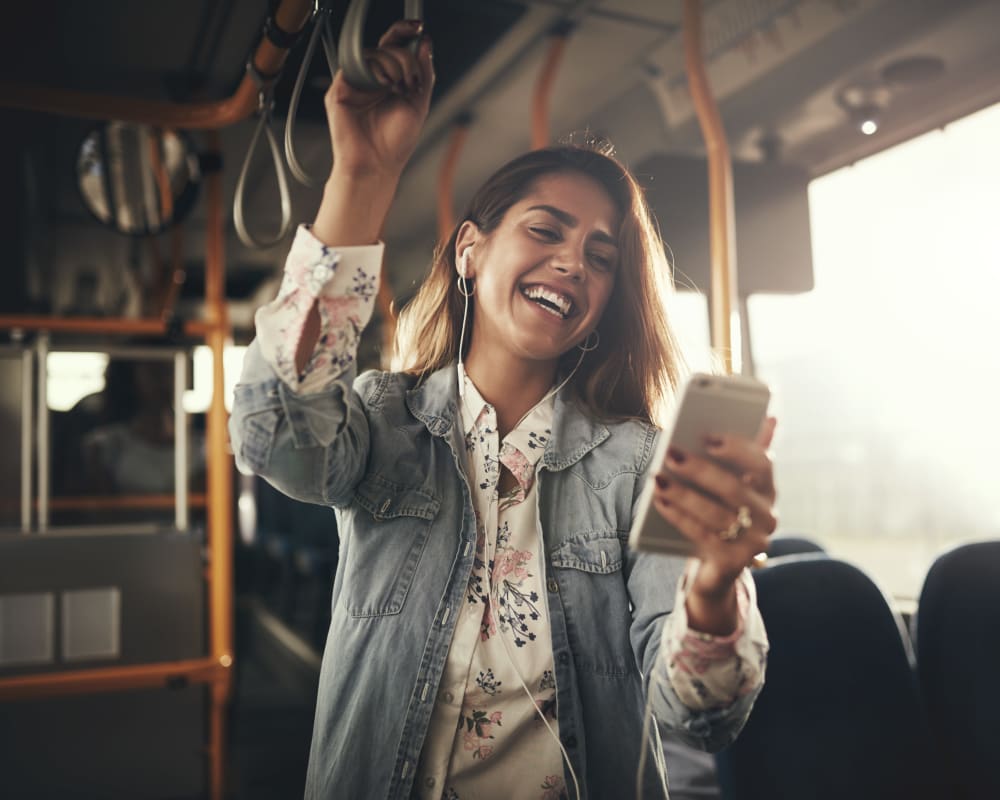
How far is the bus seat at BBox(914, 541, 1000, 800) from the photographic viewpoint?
162 centimetres

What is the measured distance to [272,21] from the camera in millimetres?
970

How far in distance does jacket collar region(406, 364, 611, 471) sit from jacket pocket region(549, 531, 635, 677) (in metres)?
0.10

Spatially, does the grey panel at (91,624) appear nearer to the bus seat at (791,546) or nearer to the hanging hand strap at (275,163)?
the hanging hand strap at (275,163)

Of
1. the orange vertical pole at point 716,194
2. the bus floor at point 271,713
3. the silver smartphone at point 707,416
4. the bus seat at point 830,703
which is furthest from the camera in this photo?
the bus floor at point 271,713

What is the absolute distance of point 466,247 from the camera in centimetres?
101

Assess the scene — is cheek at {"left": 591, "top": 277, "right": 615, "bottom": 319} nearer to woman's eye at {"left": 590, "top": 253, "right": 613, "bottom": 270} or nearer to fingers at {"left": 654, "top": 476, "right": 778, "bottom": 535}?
woman's eye at {"left": 590, "top": 253, "right": 613, "bottom": 270}

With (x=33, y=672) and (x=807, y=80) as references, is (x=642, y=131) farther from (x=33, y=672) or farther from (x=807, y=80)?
(x=33, y=672)

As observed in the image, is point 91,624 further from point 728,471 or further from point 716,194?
point 728,471

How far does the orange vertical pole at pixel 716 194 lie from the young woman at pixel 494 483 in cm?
62

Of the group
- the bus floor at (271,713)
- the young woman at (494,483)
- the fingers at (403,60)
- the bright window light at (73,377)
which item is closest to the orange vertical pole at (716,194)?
the young woman at (494,483)

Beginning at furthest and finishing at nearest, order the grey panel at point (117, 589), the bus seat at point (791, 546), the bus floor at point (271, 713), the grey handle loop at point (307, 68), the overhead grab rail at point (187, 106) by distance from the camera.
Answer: the bus floor at point (271, 713) → the bus seat at point (791, 546) → the grey panel at point (117, 589) → the overhead grab rail at point (187, 106) → the grey handle loop at point (307, 68)

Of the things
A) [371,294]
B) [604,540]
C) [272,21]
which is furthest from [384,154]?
[604,540]

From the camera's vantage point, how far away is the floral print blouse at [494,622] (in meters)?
0.73

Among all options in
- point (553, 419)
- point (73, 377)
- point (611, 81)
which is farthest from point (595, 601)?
point (73, 377)
